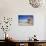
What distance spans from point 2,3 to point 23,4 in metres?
0.76

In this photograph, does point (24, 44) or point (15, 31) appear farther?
point (15, 31)

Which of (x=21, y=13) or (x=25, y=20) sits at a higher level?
(x=21, y=13)

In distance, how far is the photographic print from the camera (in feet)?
15.8

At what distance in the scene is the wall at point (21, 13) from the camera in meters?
4.79

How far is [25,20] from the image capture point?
191 inches

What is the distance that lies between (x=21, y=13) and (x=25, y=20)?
0.29 metres

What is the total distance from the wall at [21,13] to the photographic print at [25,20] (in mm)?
109

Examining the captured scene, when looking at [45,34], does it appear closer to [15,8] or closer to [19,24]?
[19,24]

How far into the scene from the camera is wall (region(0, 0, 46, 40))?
15.7 ft

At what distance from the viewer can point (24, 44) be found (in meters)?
4.05

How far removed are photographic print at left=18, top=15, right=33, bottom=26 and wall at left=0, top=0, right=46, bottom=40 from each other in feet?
0.36

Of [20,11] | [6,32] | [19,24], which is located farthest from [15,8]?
[6,32]

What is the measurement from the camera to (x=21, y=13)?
4.82m

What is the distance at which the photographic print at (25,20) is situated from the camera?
15.8 feet
